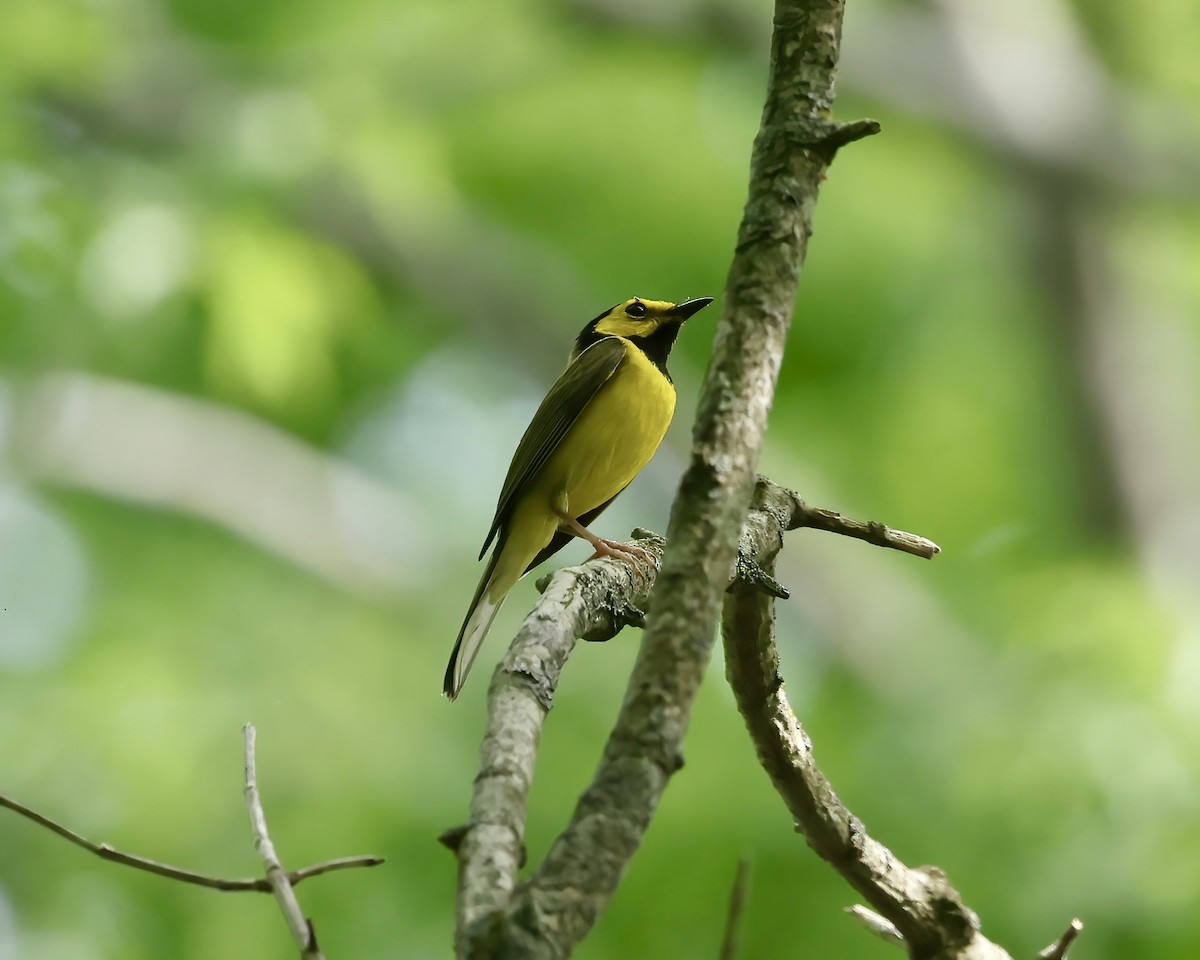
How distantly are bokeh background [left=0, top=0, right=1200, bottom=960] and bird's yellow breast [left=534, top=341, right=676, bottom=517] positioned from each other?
2.24 m

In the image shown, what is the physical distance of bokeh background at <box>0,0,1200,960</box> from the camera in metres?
7.21

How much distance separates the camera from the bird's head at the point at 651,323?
6410 mm

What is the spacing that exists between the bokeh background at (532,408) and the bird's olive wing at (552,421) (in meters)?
2.26

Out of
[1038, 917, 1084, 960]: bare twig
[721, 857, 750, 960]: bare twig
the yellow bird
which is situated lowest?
[721, 857, 750, 960]: bare twig

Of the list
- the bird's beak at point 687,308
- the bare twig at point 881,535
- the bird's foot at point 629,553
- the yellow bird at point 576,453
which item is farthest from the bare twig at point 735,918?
the bird's beak at point 687,308

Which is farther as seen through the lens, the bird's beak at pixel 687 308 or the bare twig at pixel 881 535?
the bird's beak at pixel 687 308

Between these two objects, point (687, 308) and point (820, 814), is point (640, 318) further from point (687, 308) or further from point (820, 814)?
point (820, 814)

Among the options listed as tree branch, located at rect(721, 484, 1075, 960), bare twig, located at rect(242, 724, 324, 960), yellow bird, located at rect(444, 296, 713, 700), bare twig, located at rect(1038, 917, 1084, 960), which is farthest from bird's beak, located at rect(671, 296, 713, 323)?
bare twig, located at rect(242, 724, 324, 960)

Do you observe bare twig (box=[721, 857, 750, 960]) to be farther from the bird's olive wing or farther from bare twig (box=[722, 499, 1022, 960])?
the bird's olive wing

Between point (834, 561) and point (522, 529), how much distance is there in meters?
5.69

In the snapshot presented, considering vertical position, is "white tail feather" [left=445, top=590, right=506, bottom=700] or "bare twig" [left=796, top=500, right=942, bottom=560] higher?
"bare twig" [left=796, top=500, right=942, bottom=560]

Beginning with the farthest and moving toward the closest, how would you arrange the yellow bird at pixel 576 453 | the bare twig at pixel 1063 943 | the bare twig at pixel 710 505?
1. the yellow bird at pixel 576 453
2. the bare twig at pixel 1063 943
3. the bare twig at pixel 710 505

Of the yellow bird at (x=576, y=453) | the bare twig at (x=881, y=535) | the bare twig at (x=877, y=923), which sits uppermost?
the yellow bird at (x=576, y=453)

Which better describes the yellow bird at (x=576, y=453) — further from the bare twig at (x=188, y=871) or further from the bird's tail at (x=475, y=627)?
the bare twig at (x=188, y=871)
